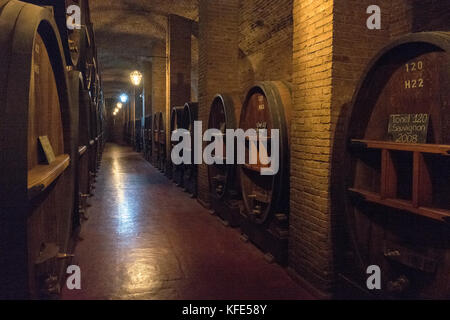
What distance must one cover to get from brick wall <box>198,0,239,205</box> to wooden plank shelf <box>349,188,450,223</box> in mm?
4241

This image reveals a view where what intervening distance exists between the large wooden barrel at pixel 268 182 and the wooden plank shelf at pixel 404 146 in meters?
1.29

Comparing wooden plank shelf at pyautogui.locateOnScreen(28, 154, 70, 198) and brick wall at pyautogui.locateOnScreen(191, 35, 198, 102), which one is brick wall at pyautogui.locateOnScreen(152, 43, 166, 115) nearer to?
brick wall at pyautogui.locateOnScreen(191, 35, 198, 102)

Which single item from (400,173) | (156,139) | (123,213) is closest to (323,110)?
(400,173)

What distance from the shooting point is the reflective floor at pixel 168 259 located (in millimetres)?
3059

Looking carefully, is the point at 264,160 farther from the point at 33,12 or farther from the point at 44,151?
the point at 33,12

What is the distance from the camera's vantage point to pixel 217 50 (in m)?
6.18

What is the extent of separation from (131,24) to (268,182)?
9557 millimetres

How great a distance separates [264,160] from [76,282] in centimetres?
221

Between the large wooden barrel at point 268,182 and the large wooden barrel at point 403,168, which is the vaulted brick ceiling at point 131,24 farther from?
the large wooden barrel at point 403,168

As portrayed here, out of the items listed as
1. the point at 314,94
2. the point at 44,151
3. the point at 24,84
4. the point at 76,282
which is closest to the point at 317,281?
the point at 314,94

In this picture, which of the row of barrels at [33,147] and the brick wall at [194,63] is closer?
the row of barrels at [33,147]

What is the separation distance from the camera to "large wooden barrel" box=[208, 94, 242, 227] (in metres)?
4.81

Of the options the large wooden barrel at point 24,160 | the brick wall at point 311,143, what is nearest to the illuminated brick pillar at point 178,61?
the brick wall at point 311,143
